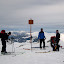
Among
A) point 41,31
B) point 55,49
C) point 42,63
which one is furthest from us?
point 41,31

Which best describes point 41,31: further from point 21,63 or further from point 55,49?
point 21,63

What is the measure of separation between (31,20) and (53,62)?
276 inches

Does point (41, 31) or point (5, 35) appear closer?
point (5, 35)

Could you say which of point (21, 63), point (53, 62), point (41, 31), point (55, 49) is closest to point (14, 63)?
point (21, 63)

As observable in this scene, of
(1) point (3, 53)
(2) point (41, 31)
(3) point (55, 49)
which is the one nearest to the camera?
(1) point (3, 53)

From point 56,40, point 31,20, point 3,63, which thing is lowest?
point 3,63

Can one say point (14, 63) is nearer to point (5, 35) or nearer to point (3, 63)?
point (3, 63)

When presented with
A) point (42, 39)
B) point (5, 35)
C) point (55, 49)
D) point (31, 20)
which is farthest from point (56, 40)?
point (5, 35)

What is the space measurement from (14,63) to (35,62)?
3.81 ft

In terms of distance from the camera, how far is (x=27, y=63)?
27.4 ft

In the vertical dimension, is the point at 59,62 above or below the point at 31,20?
below

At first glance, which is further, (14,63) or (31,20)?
(31,20)

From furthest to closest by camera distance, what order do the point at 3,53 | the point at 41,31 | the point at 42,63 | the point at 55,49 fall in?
the point at 41,31, the point at 55,49, the point at 3,53, the point at 42,63

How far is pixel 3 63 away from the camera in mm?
8516
